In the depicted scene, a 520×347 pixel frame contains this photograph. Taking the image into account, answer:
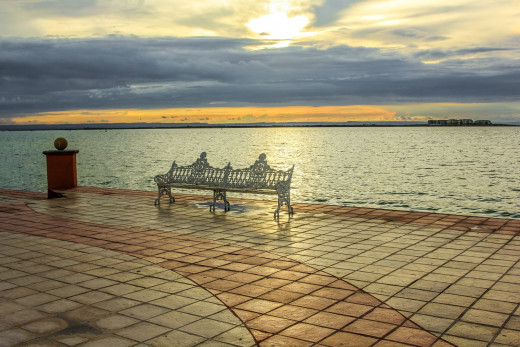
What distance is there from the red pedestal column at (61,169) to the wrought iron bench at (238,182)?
3.77m

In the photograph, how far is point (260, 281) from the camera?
211 inches

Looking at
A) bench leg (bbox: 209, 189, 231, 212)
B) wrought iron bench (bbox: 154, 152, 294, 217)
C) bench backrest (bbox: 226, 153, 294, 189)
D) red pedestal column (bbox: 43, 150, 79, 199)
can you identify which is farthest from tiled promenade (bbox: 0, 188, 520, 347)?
red pedestal column (bbox: 43, 150, 79, 199)

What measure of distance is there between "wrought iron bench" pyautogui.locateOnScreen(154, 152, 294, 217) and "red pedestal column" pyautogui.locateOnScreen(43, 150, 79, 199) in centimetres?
377

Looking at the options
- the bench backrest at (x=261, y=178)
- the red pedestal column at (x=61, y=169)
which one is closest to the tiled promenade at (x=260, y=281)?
the bench backrest at (x=261, y=178)

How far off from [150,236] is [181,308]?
3257mm

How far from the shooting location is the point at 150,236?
7.70 metres

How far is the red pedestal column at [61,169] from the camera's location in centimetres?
1348

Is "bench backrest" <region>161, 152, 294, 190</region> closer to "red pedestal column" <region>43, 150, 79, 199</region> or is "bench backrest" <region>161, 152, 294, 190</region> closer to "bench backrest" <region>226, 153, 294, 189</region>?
"bench backrest" <region>226, 153, 294, 189</region>

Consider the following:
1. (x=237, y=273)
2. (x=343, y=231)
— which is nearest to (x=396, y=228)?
(x=343, y=231)

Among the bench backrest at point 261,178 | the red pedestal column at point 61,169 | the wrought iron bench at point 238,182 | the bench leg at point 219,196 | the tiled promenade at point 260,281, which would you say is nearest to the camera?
the tiled promenade at point 260,281

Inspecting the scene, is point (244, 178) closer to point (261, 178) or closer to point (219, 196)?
point (261, 178)

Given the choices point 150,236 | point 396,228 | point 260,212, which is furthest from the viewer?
point 260,212

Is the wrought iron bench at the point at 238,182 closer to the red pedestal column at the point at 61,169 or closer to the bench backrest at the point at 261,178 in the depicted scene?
the bench backrest at the point at 261,178

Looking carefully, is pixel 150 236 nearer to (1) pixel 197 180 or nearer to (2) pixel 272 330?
(1) pixel 197 180
